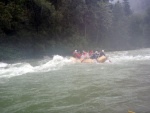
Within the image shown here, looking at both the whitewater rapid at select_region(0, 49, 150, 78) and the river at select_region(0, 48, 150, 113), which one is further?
the whitewater rapid at select_region(0, 49, 150, 78)

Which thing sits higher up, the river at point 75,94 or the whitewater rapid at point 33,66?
the whitewater rapid at point 33,66

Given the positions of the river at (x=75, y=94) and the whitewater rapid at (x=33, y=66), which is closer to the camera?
the river at (x=75, y=94)

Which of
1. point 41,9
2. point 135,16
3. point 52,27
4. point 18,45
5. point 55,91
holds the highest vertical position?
point 135,16

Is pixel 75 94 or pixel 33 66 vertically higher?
pixel 33 66

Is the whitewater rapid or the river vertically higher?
the whitewater rapid

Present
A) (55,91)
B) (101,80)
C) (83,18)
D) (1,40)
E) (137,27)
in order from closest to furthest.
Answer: (55,91), (101,80), (1,40), (83,18), (137,27)

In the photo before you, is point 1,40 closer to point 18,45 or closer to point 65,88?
point 18,45

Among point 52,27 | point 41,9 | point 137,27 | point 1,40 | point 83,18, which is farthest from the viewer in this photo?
point 137,27

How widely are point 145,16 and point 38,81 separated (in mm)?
49917

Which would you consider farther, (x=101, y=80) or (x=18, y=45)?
(x=18, y=45)

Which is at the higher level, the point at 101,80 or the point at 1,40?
Answer: the point at 1,40

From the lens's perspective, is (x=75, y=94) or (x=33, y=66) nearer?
(x=75, y=94)

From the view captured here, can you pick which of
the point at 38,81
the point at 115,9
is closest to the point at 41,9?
the point at 38,81

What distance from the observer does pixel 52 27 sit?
2959 cm
